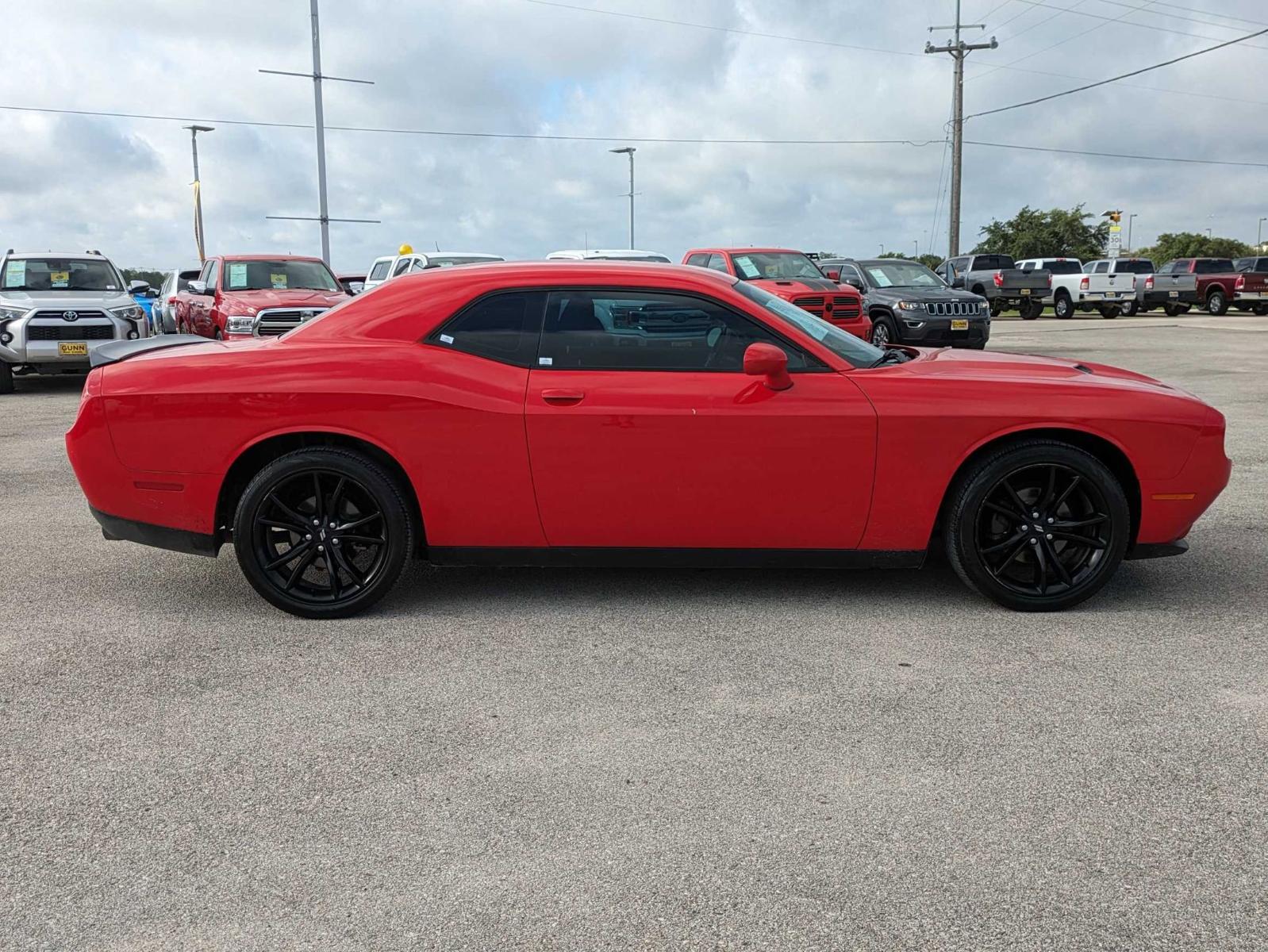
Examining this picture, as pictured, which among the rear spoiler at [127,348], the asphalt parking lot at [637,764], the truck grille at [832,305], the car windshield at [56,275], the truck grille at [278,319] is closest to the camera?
the asphalt parking lot at [637,764]

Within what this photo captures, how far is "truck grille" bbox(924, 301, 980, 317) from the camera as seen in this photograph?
16938 millimetres

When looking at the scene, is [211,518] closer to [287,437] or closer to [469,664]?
[287,437]

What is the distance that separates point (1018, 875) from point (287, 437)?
3369 millimetres

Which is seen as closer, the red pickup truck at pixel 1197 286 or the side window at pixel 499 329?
the side window at pixel 499 329

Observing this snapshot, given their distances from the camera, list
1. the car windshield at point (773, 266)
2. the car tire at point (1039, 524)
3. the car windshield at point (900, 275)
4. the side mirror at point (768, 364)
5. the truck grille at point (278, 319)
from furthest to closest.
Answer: the car windshield at point (900, 275), the car windshield at point (773, 266), the truck grille at point (278, 319), the car tire at point (1039, 524), the side mirror at point (768, 364)

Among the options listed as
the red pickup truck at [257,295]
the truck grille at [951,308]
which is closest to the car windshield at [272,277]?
the red pickup truck at [257,295]

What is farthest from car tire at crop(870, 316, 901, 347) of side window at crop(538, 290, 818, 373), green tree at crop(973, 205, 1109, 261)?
green tree at crop(973, 205, 1109, 261)

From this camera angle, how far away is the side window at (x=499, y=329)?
472cm

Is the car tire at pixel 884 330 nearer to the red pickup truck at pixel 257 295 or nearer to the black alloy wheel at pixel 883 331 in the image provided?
the black alloy wheel at pixel 883 331

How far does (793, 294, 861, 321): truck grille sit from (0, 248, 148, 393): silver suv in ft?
29.2

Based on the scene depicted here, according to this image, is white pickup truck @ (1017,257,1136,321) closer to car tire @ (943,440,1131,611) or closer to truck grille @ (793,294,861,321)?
truck grille @ (793,294,861,321)

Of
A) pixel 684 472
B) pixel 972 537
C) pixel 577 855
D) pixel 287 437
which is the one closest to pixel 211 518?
pixel 287 437

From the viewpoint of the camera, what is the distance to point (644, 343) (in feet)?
15.4

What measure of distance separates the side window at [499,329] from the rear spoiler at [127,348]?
1390 millimetres
